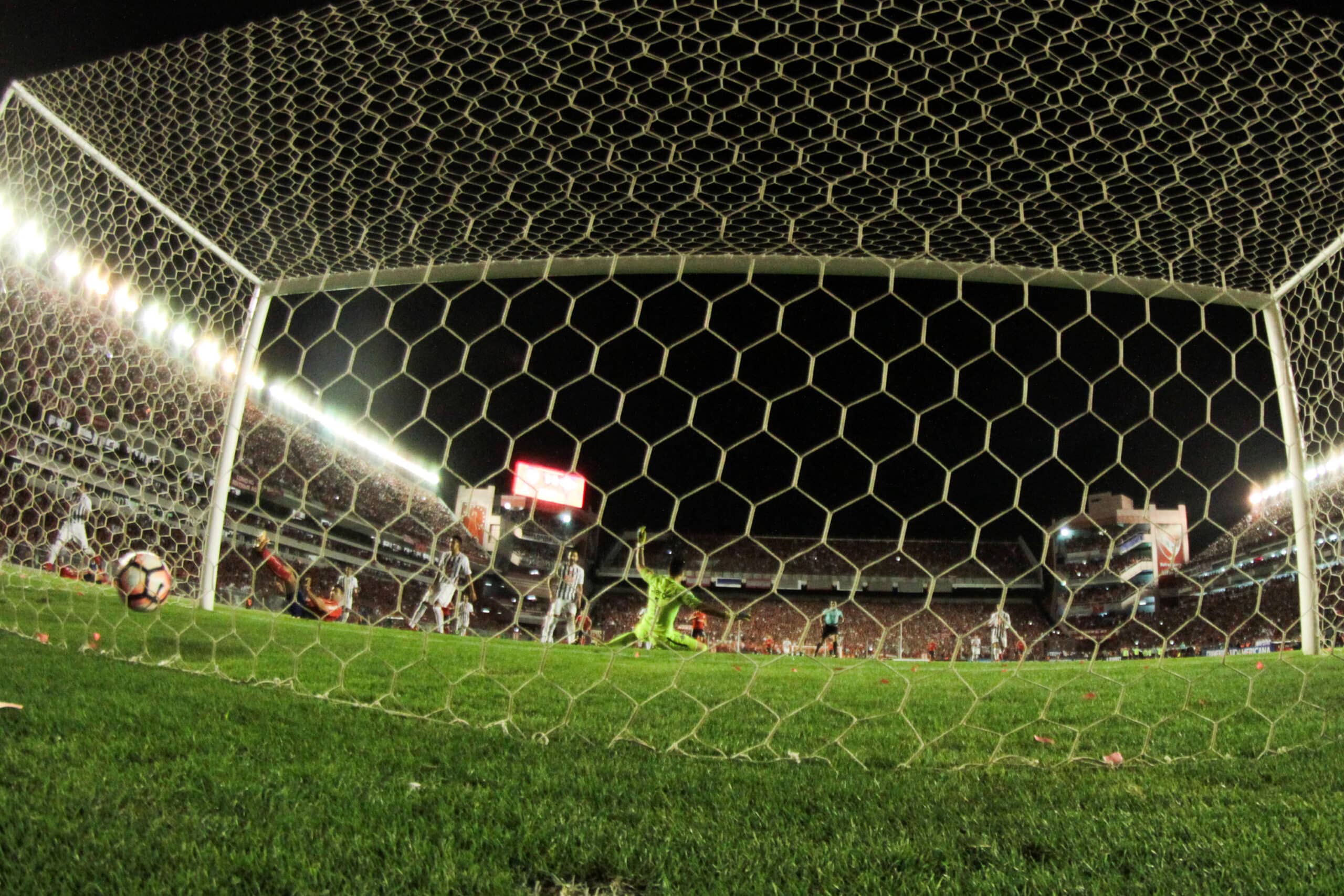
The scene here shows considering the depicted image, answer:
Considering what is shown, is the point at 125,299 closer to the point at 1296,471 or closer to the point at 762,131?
the point at 762,131

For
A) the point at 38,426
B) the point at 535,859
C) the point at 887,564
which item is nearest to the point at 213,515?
the point at 535,859

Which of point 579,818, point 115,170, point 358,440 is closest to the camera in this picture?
point 579,818

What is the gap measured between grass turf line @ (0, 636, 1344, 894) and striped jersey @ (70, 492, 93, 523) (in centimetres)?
400

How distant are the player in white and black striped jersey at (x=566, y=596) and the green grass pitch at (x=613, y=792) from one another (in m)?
0.70

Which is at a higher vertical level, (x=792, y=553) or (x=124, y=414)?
(x=792, y=553)

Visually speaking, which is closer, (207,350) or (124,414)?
(207,350)

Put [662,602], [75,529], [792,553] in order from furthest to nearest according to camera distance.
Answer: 1. [75,529]
2. [662,602]
3. [792,553]

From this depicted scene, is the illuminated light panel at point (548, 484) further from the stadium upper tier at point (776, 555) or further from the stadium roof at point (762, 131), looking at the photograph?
the stadium roof at point (762, 131)

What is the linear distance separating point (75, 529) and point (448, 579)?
2474 millimetres

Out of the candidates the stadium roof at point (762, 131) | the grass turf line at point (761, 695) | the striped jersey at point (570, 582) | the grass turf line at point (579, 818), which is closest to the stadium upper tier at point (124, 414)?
the striped jersey at point (570, 582)

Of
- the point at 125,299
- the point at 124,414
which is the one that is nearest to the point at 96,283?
the point at 125,299

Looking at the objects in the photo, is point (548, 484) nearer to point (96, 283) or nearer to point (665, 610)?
point (665, 610)

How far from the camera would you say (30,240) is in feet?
12.3

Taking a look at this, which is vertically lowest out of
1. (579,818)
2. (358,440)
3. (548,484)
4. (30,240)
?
(358,440)
